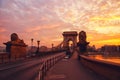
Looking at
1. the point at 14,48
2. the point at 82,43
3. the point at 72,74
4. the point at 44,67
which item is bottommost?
the point at 72,74

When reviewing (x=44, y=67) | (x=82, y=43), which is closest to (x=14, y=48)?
(x=82, y=43)

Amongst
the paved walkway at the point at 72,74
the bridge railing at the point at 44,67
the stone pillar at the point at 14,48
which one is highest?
the stone pillar at the point at 14,48

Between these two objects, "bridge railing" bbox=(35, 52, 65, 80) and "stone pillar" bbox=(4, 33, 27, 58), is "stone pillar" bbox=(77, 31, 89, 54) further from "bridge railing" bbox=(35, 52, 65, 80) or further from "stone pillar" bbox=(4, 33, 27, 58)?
"bridge railing" bbox=(35, 52, 65, 80)

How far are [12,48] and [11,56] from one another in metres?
1.68

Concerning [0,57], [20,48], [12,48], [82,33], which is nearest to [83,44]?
[82,33]

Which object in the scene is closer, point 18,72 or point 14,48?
point 18,72

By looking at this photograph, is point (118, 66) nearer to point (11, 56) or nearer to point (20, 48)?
point (11, 56)

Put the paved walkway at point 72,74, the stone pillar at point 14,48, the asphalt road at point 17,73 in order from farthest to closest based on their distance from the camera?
the stone pillar at point 14,48, the asphalt road at point 17,73, the paved walkway at point 72,74

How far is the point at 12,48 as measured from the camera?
163ft

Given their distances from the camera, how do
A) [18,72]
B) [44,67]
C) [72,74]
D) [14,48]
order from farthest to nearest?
[14,48], [18,72], [72,74], [44,67]

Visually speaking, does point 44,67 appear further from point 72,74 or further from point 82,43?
point 82,43

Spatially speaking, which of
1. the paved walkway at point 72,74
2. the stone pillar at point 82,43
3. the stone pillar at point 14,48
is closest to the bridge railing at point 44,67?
the paved walkway at point 72,74

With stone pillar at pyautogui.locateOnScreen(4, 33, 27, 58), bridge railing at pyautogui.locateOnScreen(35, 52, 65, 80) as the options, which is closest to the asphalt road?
bridge railing at pyautogui.locateOnScreen(35, 52, 65, 80)

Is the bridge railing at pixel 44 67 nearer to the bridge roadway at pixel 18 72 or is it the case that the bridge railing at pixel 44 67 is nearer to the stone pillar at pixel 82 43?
the bridge roadway at pixel 18 72
